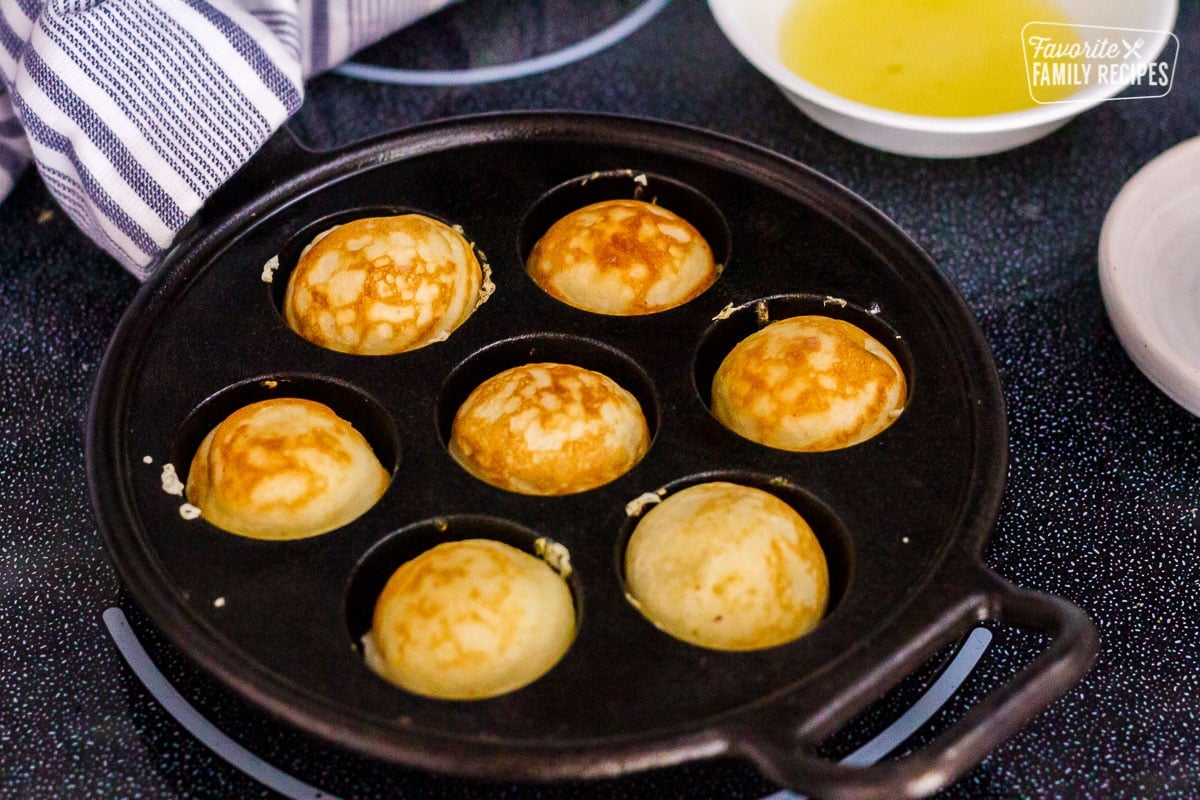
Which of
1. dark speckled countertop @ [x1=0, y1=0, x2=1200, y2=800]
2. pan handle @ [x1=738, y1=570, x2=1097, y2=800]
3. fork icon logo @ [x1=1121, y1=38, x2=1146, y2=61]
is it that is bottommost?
dark speckled countertop @ [x1=0, y1=0, x2=1200, y2=800]

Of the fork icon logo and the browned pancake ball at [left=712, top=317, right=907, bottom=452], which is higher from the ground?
the fork icon logo

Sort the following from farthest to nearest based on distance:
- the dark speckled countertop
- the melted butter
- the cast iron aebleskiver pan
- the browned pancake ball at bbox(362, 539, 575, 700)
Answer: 1. the melted butter
2. the dark speckled countertop
3. the browned pancake ball at bbox(362, 539, 575, 700)
4. the cast iron aebleskiver pan

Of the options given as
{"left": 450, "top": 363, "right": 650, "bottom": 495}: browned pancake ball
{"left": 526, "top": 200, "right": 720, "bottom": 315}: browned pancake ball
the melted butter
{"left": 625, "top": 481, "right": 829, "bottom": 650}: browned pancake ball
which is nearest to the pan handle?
{"left": 625, "top": 481, "right": 829, "bottom": 650}: browned pancake ball

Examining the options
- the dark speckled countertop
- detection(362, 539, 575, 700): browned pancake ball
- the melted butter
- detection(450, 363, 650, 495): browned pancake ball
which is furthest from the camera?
the melted butter

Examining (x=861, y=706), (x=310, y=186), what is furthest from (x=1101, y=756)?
(x=310, y=186)

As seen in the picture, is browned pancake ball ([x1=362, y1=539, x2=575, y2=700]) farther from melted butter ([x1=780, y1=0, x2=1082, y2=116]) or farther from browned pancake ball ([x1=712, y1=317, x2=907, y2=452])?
melted butter ([x1=780, y1=0, x2=1082, y2=116])

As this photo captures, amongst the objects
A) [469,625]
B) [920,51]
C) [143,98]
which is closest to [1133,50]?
[920,51]
